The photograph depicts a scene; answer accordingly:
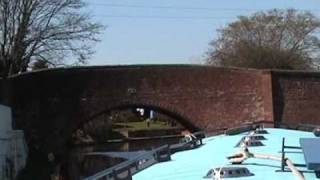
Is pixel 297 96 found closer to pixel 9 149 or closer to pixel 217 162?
pixel 9 149

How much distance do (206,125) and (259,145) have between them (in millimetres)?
28683

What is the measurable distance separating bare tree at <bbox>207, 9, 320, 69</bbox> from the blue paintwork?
45927mm

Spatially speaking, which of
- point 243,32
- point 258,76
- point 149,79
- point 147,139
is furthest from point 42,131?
point 243,32

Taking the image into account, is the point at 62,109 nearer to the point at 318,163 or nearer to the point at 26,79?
the point at 26,79

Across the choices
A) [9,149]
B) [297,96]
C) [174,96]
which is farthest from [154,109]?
[9,149]

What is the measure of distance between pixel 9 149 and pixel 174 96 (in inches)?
414

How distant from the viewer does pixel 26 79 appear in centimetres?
3338

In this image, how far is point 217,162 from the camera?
5.92 m

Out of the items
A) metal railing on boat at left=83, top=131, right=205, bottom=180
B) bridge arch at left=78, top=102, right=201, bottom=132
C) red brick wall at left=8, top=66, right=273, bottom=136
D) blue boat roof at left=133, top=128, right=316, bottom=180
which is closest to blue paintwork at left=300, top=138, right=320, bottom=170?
blue boat roof at left=133, top=128, right=316, bottom=180

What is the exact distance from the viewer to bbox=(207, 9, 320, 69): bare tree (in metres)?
52.4

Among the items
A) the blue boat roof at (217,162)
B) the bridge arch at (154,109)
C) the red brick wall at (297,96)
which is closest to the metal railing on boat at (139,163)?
the blue boat roof at (217,162)

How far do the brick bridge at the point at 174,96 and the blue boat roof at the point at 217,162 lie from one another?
1042 inches

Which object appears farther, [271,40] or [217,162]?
[271,40]

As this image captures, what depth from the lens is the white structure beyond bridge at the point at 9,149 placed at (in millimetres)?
25219
